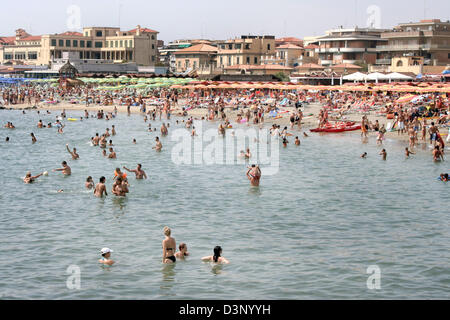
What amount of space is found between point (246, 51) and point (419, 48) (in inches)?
1202

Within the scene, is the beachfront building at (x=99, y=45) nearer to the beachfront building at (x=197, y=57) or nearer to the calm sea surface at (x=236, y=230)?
the beachfront building at (x=197, y=57)

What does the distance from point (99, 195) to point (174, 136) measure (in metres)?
20.3

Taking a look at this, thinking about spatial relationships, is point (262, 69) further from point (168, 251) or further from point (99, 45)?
point (168, 251)

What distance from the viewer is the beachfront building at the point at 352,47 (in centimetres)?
9006

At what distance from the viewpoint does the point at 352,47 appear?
90750mm

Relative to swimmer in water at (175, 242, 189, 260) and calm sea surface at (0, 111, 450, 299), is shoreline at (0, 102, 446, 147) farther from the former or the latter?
swimmer in water at (175, 242, 189, 260)

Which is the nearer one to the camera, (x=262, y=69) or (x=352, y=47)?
(x=262, y=69)

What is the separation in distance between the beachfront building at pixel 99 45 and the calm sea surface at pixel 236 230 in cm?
9361

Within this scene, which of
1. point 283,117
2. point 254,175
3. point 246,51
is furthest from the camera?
point 246,51

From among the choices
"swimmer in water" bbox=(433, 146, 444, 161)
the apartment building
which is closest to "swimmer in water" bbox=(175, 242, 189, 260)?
"swimmer in water" bbox=(433, 146, 444, 161)

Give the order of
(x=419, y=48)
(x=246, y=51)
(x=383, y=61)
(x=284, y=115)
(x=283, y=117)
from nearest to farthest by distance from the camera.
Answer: (x=283, y=117) → (x=284, y=115) → (x=419, y=48) → (x=383, y=61) → (x=246, y=51)

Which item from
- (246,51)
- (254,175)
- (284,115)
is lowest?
(254,175)

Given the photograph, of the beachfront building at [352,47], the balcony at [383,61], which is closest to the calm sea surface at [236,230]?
the balcony at [383,61]

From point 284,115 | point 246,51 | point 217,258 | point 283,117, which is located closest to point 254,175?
point 217,258
